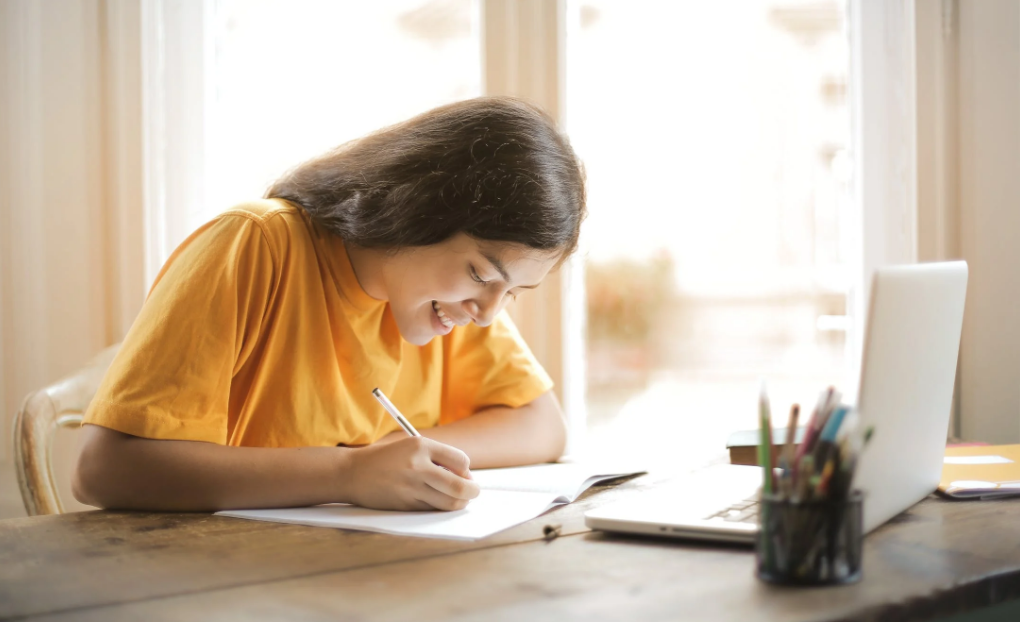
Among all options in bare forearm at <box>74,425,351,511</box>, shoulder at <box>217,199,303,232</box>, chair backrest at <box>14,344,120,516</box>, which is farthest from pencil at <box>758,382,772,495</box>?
chair backrest at <box>14,344,120,516</box>

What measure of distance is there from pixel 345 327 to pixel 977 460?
0.95 meters

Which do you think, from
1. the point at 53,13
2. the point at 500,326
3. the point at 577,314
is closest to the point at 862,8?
the point at 577,314

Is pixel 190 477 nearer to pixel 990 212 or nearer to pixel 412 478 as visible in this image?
pixel 412 478

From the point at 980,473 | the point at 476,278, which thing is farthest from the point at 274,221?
the point at 980,473

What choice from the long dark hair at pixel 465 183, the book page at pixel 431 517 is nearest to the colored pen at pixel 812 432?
the book page at pixel 431 517

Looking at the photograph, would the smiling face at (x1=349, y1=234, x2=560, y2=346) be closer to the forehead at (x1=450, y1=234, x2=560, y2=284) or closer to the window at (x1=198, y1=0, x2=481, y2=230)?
the forehead at (x1=450, y1=234, x2=560, y2=284)

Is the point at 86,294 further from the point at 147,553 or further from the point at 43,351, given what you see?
the point at 147,553

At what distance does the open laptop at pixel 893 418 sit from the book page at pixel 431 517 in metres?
0.11

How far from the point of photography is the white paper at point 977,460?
1277 millimetres

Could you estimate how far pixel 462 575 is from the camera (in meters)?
0.80

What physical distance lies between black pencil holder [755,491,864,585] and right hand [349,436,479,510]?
0.41 m

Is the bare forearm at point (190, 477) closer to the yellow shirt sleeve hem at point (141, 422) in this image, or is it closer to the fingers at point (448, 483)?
the yellow shirt sleeve hem at point (141, 422)

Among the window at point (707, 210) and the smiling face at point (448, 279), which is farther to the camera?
the window at point (707, 210)

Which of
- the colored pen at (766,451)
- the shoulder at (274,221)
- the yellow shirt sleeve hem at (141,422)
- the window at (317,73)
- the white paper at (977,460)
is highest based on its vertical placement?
the window at (317,73)
